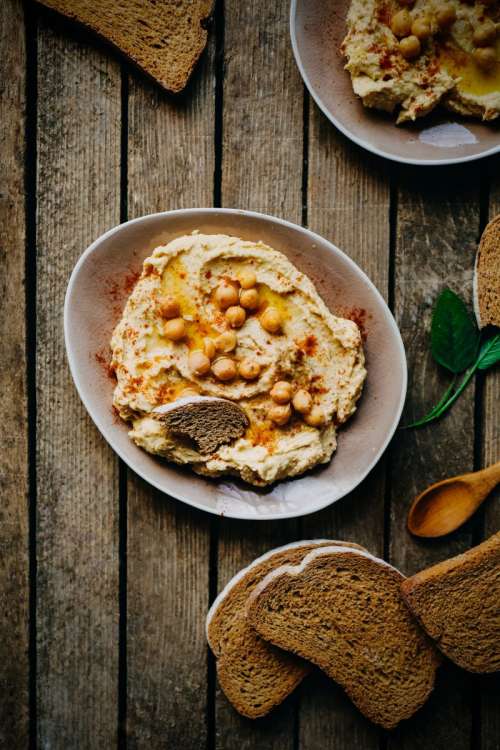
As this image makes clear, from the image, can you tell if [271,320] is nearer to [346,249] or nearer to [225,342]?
[225,342]

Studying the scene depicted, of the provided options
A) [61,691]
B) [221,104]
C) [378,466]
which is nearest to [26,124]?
[221,104]

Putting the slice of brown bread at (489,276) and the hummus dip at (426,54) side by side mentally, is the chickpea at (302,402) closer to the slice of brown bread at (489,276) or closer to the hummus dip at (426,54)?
the slice of brown bread at (489,276)

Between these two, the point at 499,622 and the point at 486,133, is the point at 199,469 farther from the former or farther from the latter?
the point at 486,133

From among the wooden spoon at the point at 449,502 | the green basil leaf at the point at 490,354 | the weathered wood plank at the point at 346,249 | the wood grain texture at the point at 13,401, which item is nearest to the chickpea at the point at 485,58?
the weathered wood plank at the point at 346,249

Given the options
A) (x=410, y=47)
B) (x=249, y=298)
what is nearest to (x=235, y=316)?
(x=249, y=298)

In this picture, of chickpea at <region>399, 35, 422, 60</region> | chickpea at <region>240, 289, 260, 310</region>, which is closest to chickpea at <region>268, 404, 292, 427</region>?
chickpea at <region>240, 289, 260, 310</region>

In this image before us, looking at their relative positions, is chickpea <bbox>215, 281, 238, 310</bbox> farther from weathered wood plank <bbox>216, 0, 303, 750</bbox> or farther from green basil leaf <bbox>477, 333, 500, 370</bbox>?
green basil leaf <bbox>477, 333, 500, 370</bbox>
